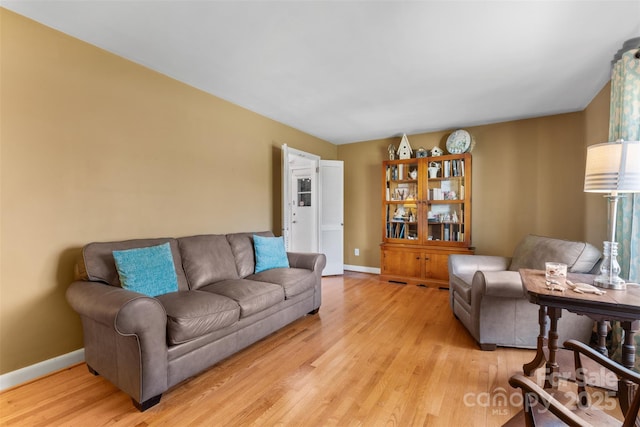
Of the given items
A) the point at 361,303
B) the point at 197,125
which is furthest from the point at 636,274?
the point at 197,125

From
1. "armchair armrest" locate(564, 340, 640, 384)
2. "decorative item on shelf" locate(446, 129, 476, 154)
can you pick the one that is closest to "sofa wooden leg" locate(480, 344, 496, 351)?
"armchair armrest" locate(564, 340, 640, 384)

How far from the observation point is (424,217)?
440 centimetres

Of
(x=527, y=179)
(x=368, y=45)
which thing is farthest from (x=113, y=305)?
(x=527, y=179)

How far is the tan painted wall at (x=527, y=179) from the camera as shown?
12.1 feet

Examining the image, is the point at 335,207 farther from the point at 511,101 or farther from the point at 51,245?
the point at 51,245

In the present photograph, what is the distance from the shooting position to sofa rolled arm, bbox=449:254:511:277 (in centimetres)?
307

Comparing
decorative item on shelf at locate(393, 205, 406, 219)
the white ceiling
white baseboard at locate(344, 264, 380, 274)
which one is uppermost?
the white ceiling

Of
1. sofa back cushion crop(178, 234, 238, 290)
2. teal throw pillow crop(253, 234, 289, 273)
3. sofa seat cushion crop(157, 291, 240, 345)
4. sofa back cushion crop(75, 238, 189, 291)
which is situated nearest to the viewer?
sofa seat cushion crop(157, 291, 240, 345)

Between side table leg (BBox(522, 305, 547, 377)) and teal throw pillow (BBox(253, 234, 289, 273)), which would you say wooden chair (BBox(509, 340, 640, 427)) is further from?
teal throw pillow (BBox(253, 234, 289, 273))

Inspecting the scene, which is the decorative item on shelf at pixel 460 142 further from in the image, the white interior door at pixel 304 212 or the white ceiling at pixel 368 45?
the white interior door at pixel 304 212

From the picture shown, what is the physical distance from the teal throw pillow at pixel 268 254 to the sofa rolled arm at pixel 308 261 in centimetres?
8

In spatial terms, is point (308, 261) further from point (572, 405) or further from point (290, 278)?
point (572, 405)

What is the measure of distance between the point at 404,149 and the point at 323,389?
3873 millimetres

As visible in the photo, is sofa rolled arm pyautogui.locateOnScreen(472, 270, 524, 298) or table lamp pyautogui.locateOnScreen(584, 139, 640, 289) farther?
sofa rolled arm pyautogui.locateOnScreen(472, 270, 524, 298)
